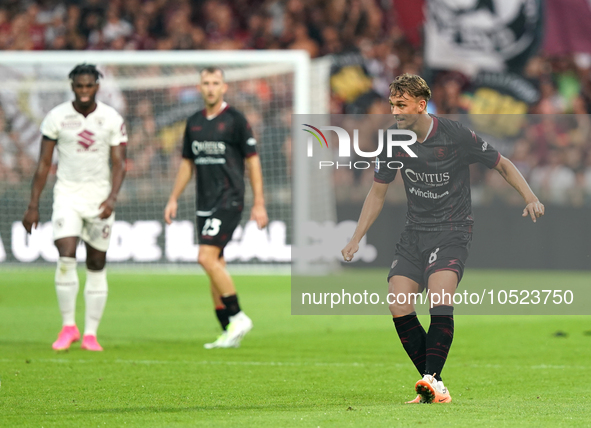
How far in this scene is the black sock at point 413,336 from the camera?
18.6 ft

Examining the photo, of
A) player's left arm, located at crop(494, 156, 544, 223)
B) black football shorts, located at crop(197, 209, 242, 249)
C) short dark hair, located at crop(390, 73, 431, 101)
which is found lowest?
black football shorts, located at crop(197, 209, 242, 249)

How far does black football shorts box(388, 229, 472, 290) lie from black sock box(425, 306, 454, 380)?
0.21 meters

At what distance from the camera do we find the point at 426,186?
567cm

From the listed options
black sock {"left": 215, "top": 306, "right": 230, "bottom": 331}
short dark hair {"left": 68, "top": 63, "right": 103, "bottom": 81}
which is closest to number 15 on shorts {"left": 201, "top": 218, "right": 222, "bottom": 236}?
black sock {"left": 215, "top": 306, "right": 230, "bottom": 331}

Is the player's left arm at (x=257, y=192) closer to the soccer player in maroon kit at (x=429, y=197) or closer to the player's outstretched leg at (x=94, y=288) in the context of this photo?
the player's outstretched leg at (x=94, y=288)

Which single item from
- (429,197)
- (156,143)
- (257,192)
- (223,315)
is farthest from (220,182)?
(156,143)

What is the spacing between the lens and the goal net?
53.4ft

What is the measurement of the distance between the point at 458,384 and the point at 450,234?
1.31 meters

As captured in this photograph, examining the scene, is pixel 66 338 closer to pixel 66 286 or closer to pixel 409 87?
pixel 66 286

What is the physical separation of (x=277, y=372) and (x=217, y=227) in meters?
1.94

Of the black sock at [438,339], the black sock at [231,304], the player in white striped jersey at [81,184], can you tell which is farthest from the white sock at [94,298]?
the black sock at [438,339]

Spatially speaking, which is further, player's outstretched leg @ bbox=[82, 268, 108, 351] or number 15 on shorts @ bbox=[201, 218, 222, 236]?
number 15 on shorts @ bbox=[201, 218, 222, 236]

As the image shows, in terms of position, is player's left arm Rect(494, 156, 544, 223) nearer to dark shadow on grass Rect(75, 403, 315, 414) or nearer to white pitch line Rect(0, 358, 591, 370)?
dark shadow on grass Rect(75, 403, 315, 414)

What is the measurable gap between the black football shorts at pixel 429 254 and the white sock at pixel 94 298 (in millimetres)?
3468
